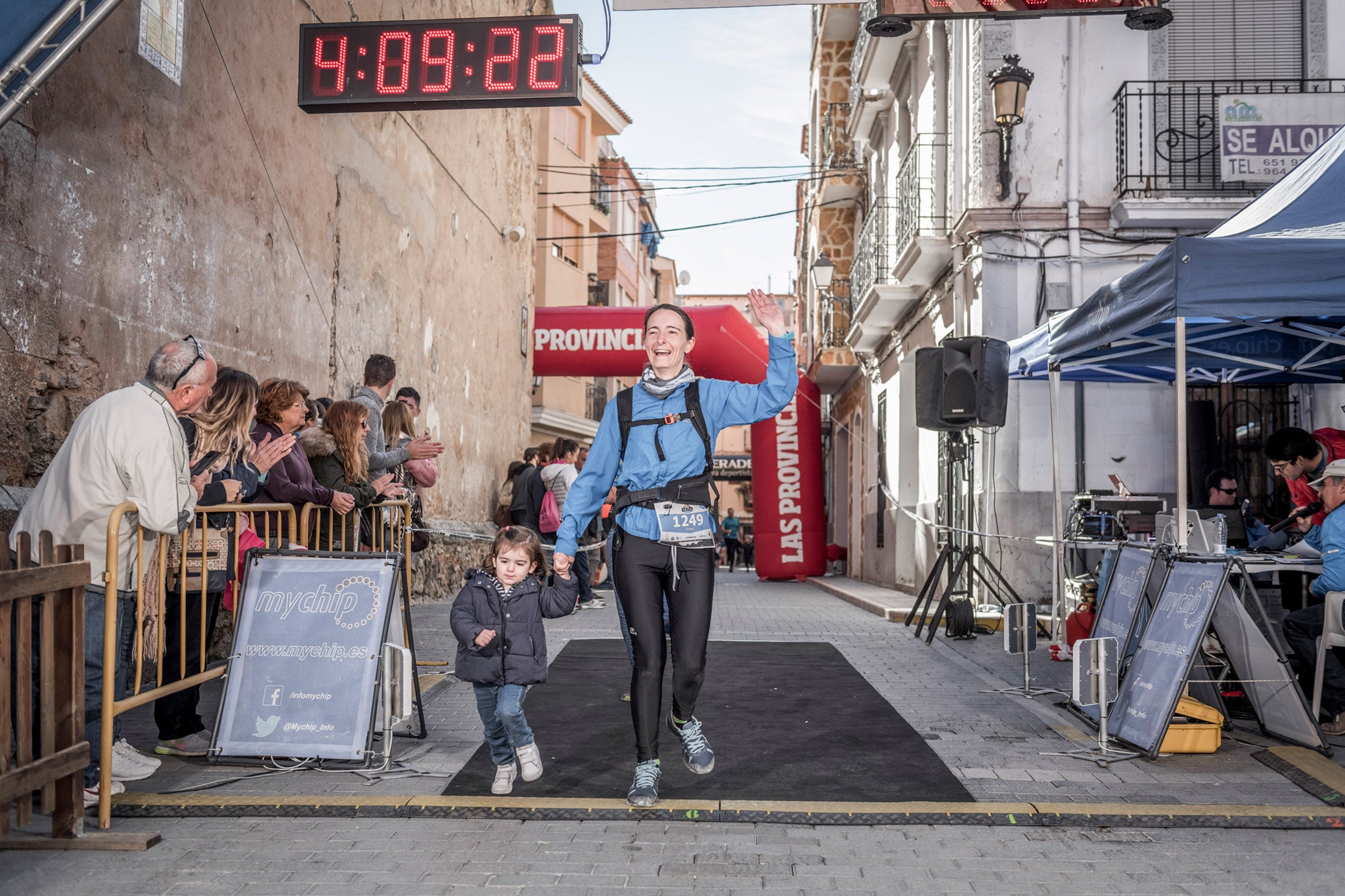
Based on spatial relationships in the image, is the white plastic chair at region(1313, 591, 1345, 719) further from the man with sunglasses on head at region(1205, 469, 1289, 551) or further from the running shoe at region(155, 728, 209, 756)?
the running shoe at region(155, 728, 209, 756)

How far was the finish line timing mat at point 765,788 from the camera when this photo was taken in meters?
4.48

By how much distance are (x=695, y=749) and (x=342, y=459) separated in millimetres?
2956

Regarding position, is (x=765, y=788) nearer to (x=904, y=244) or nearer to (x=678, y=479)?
(x=678, y=479)

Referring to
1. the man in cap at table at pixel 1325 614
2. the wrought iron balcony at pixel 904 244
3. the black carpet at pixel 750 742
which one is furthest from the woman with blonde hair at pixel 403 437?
the wrought iron balcony at pixel 904 244

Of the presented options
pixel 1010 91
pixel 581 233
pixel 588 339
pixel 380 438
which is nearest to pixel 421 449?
pixel 380 438

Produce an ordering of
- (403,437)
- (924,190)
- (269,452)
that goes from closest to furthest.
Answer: (269,452)
(403,437)
(924,190)

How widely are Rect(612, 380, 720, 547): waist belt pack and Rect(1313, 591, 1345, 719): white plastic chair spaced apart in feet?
10.6

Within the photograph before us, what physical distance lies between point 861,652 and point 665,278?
53.8 metres

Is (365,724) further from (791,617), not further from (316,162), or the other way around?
(791,617)

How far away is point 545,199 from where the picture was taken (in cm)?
3162

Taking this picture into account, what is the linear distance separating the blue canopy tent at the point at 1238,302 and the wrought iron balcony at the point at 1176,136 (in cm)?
328

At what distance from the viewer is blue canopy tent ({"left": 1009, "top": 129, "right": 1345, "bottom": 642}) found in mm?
5867

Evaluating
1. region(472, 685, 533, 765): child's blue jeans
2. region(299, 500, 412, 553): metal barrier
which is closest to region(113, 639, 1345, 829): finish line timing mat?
region(472, 685, 533, 765): child's blue jeans

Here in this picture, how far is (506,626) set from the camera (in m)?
4.84
